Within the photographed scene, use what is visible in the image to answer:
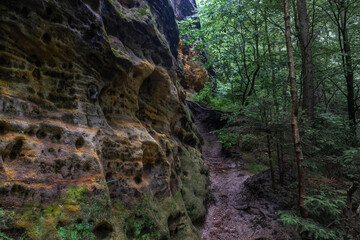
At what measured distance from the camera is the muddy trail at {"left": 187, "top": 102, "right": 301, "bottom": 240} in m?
6.33

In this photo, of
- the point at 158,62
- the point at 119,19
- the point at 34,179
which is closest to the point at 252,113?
the point at 158,62

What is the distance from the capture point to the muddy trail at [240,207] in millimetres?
6332

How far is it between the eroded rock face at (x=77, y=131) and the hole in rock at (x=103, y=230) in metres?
0.02

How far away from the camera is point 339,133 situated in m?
8.15

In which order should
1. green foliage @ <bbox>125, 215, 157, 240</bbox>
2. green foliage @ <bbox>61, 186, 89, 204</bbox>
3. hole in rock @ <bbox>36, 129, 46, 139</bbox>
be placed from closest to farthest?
green foliage @ <bbox>61, 186, 89, 204</bbox> < hole in rock @ <bbox>36, 129, 46, 139</bbox> < green foliage @ <bbox>125, 215, 157, 240</bbox>

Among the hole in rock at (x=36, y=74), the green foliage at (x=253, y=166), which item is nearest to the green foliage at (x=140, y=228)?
the hole in rock at (x=36, y=74)

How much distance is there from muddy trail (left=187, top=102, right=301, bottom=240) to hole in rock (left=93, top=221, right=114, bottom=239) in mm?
3711

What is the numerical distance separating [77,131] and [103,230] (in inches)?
73.7

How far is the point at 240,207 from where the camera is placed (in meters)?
7.64

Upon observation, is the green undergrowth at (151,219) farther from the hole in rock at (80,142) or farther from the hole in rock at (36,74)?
the hole in rock at (36,74)

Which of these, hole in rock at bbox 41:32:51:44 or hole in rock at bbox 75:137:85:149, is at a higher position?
hole in rock at bbox 41:32:51:44

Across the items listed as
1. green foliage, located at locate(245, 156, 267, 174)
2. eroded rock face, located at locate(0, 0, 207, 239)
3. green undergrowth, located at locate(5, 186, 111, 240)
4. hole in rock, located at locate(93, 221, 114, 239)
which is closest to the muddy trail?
green foliage, located at locate(245, 156, 267, 174)

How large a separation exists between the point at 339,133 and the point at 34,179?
10.2m

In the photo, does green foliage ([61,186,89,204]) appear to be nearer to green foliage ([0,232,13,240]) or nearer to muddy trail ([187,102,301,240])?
green foliage ([0,232,13,240])
